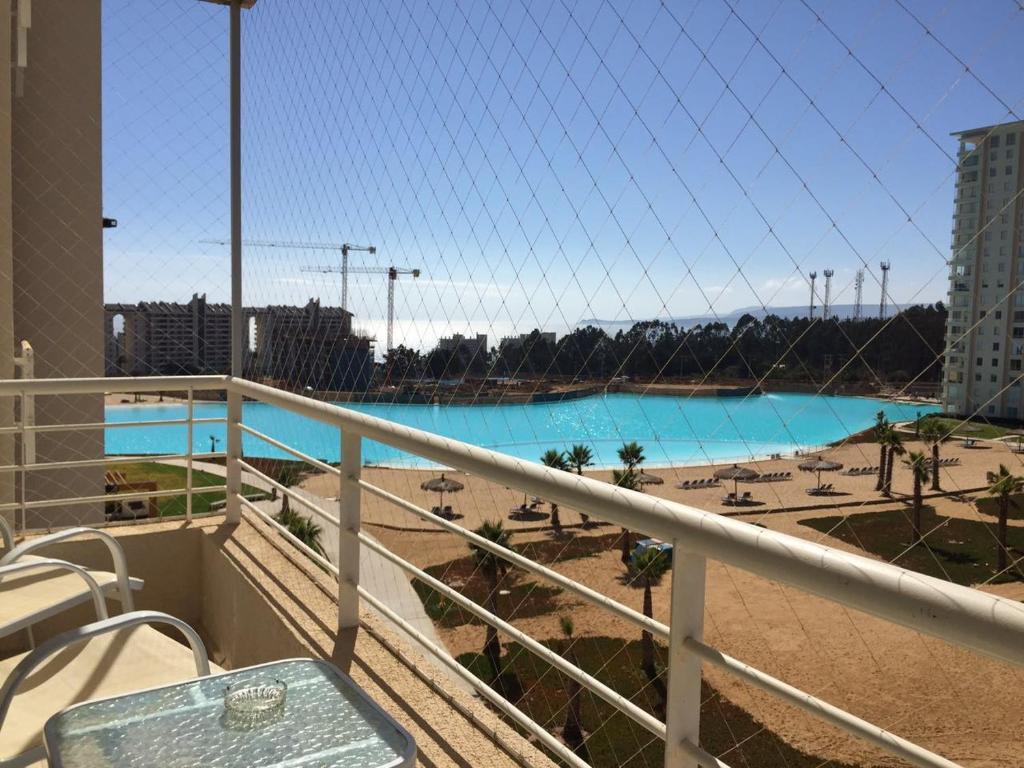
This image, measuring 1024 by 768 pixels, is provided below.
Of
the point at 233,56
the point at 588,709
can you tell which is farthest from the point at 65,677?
the point at 588,709

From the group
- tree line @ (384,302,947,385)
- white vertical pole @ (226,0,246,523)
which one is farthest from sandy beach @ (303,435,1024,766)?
white vertical pole @ (226,0,246,523)

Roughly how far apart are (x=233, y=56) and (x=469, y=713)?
3677 millimetres

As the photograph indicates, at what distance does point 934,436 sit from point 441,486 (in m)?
4.80

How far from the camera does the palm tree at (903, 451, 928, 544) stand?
70.3 inches

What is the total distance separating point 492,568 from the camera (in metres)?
10.6

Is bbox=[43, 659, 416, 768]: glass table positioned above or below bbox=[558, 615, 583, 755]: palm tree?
above

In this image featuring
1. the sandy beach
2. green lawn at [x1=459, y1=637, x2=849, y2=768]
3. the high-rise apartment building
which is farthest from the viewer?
green lawn at [x1=459, y1=637, x2=849, y2=768]

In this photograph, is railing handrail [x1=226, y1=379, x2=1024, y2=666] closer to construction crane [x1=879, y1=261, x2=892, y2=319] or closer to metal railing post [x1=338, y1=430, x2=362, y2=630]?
metal railing post [x1=338, y1=430, x2=362, y2=630]

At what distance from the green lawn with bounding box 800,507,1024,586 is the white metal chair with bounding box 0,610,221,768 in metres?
1.40

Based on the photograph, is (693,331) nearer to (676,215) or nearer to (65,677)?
(676,215)

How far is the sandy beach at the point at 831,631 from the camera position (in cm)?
210

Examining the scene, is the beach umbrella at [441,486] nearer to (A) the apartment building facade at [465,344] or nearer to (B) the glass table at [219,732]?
(A) the apartment building facade at [465,344]

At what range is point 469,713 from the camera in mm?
1597

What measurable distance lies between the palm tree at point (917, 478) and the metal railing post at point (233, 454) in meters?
2.39
